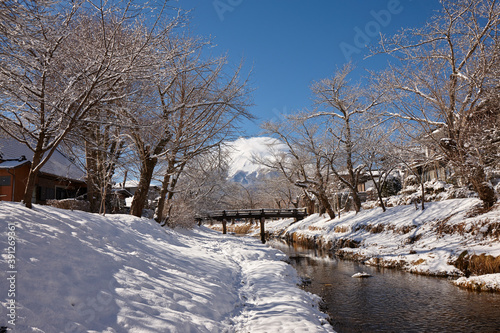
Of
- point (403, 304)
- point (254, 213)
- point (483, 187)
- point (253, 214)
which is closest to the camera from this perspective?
point (403, 304)

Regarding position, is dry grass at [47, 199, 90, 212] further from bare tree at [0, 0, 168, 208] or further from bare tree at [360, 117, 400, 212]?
bare tree at [360, 117, 400, 212]

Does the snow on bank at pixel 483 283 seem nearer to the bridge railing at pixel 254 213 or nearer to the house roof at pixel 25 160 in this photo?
the house roof at pixel 25 160

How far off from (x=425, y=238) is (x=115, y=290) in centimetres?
1397

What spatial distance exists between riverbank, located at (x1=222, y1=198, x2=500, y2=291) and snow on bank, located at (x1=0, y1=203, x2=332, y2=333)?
19.9ft

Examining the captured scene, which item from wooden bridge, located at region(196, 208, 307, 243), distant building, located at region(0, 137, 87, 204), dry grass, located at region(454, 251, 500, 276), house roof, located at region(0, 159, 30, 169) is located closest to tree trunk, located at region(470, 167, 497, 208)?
dry grass, located at region(454, 251, 500, 276)

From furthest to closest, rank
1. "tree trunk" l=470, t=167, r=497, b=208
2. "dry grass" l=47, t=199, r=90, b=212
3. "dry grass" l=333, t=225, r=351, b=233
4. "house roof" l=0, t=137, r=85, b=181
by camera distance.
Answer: "dry grass" l=333, t=225, r=351, b=233, "house roof" l=0, t=137, r=85, b=181, "dry grass" l=47, t=199, r=90, b=212, "tree trunk" l=470, t=167, r=497, b=208

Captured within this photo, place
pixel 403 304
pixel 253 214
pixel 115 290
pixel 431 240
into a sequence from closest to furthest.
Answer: pixel 115 290 < pixel 403 304 < pixel 431 240 < pixel 253 214

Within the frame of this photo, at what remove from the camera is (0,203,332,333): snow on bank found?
3.92 metres

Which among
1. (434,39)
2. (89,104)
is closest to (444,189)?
(434,39)

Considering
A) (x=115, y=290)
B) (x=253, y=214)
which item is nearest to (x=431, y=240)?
(x=115, y=290)

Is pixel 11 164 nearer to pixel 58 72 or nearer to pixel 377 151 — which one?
pixel 58 72

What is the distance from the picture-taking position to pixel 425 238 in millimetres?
14430

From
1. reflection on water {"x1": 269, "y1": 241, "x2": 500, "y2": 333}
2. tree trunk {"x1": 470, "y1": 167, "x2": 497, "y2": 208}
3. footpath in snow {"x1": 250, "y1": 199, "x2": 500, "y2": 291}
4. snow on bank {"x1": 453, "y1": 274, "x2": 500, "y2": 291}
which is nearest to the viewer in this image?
reflection on water {"x1": 269, "y1": 241, "x2": 500, "y2": 333}

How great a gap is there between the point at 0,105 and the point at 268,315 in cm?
650
